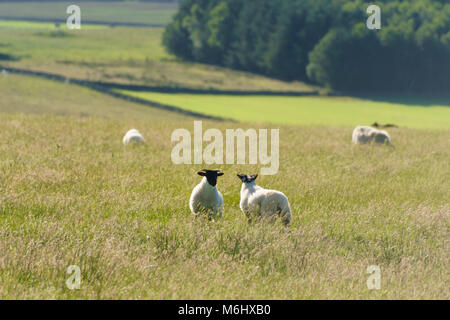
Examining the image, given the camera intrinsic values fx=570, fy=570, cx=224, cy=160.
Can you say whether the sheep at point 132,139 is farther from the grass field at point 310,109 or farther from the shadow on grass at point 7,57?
the shadow on grass at point 7,57

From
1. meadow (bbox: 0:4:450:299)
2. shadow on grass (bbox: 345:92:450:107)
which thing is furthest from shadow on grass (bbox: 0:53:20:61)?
meadow (bbox: 0:4:450:299)

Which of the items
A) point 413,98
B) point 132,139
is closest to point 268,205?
point 132,139

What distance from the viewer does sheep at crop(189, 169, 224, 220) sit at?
9148 millimetres

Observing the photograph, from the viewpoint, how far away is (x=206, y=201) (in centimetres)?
916

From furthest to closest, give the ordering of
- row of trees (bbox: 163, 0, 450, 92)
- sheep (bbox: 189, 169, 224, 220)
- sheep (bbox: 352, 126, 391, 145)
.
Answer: row of trees (bbox: 163, 0, 450, 92) < sheep (bbox: 352, 126, 391, 145) < sheep (bbox: 189, 169, 224, 220)

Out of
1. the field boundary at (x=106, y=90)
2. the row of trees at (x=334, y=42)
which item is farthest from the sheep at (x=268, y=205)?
the row of trees at (x=334, y=42)

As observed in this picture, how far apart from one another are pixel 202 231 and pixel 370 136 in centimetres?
1335

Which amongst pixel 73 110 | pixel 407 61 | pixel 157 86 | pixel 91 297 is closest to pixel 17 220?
pixel 91 297

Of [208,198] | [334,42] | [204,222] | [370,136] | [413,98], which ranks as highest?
[334,42]

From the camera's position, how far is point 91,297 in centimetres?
598

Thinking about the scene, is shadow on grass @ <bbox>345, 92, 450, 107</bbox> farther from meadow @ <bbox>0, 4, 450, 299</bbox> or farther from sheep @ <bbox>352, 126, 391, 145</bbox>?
sheep @ <bbox>352, 126, 391, 145</bbox>

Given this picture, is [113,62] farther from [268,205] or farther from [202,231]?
[202,231]

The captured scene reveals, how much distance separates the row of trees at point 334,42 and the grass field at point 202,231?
76.2 metres
